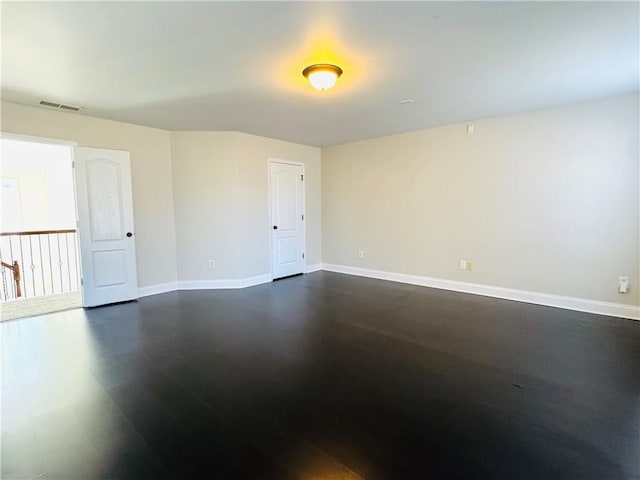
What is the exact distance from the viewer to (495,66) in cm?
280

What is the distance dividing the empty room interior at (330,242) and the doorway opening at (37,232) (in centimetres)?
10

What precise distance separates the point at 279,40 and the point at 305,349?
2537mm

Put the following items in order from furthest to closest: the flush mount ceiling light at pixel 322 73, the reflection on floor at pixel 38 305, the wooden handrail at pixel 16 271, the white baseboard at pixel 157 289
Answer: the wooden handrail at pixel 16 271, the white baseboard at pixel 157 289, the reflection on floor at pixel 38 305, the flush mount ceiling light at pixel 322 73

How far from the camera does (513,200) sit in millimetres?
4406

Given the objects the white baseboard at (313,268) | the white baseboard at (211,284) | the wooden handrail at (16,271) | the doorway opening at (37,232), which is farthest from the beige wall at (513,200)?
the wooden handrail at (16,271)

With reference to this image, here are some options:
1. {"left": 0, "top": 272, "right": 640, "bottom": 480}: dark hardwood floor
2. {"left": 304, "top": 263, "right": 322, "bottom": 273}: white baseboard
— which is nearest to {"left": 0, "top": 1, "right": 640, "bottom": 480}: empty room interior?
{"left": 0, "top": 272, "right": 640, "bottom": 480}: dark hardwood floor

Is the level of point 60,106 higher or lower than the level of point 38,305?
higher

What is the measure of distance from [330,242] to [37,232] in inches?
196

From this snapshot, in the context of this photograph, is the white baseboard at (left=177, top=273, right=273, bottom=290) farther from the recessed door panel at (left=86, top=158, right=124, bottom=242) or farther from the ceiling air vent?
the ceiling air vent

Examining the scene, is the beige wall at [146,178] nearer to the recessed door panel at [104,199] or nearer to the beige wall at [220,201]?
the beige wall at [220,201]

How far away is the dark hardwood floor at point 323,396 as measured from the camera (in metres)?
1.65

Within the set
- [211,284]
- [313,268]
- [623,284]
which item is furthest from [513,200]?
[211,284]

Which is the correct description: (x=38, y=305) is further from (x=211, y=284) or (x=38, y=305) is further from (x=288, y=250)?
(x=288, y=250)

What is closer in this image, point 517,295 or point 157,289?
point 517,295
